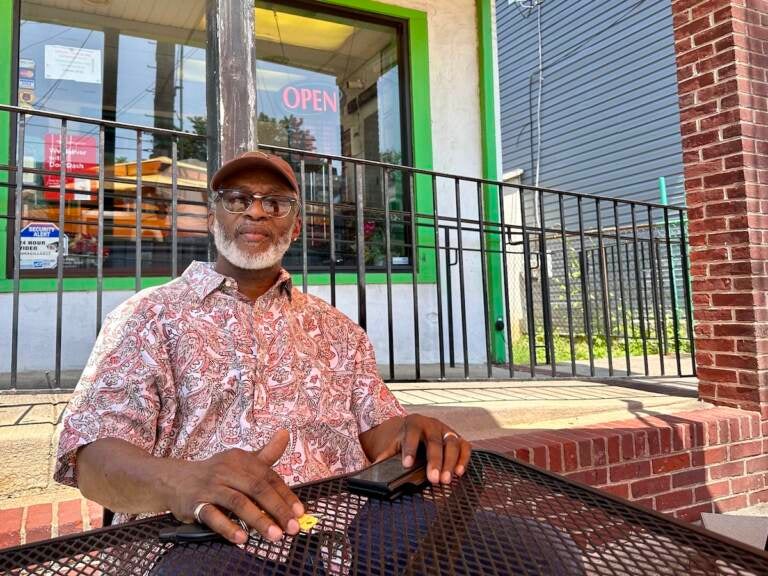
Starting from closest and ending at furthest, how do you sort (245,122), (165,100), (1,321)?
(245,122) → (1,321) → (165,100)

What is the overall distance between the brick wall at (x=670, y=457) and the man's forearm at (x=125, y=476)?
156 cm

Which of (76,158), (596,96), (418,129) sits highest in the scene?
(596,96)

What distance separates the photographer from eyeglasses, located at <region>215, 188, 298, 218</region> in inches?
67.2

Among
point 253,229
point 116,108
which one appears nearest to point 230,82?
point 253,229

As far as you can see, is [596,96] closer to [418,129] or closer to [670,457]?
[418,129]

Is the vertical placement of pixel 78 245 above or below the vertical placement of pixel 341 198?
below

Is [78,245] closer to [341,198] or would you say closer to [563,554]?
[341,198]

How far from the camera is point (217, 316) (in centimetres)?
154

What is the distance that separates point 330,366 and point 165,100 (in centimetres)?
439

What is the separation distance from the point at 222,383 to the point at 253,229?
0.49 m

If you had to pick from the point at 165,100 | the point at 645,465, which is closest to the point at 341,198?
the point at 165,100

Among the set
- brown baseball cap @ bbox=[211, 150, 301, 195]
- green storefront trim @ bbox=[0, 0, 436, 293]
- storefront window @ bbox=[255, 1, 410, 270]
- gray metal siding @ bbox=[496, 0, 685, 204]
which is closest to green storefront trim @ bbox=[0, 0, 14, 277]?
green storefront trim @ bbox=[0, 0, 436, 293]

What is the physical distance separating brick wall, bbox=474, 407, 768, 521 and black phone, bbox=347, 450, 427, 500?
1261mm

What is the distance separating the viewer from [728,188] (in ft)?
10.4
